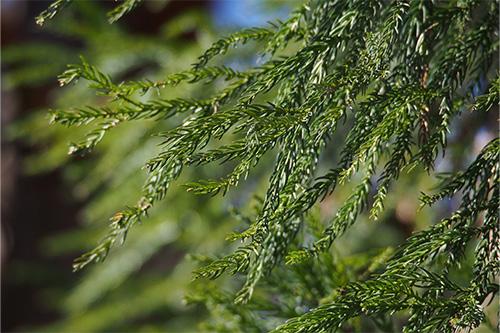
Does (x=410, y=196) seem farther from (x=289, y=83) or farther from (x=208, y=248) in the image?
(x=289, y=83)

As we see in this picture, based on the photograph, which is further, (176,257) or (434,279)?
(176,257)

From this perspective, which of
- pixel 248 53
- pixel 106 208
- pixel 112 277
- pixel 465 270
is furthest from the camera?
pixel 112 277

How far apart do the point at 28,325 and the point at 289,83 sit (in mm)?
3654

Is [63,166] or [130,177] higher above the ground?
[63,166]

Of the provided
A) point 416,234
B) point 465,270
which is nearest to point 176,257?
point 465,270

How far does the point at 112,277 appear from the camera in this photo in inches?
101

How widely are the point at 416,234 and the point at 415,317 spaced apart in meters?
0.09

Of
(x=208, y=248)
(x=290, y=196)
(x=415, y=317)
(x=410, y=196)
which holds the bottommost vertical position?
(x=415, y=317)

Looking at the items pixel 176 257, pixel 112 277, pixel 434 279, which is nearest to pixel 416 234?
pixel 434 279

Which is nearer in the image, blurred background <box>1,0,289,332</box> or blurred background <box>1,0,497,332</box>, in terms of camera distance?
blurred background <box>1,0,497,332</box>

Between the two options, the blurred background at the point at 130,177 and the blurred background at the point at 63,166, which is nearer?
the blurred background at the point at 130,177

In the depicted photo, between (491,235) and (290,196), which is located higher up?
(290,196)

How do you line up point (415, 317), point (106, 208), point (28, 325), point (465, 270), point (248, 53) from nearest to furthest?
1. point (415, 317)
2. point (465, 270)
3. point (248, 53)
4. point (106, 208)
5. point (28, 325)

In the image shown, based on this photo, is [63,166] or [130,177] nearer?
[130,177]
